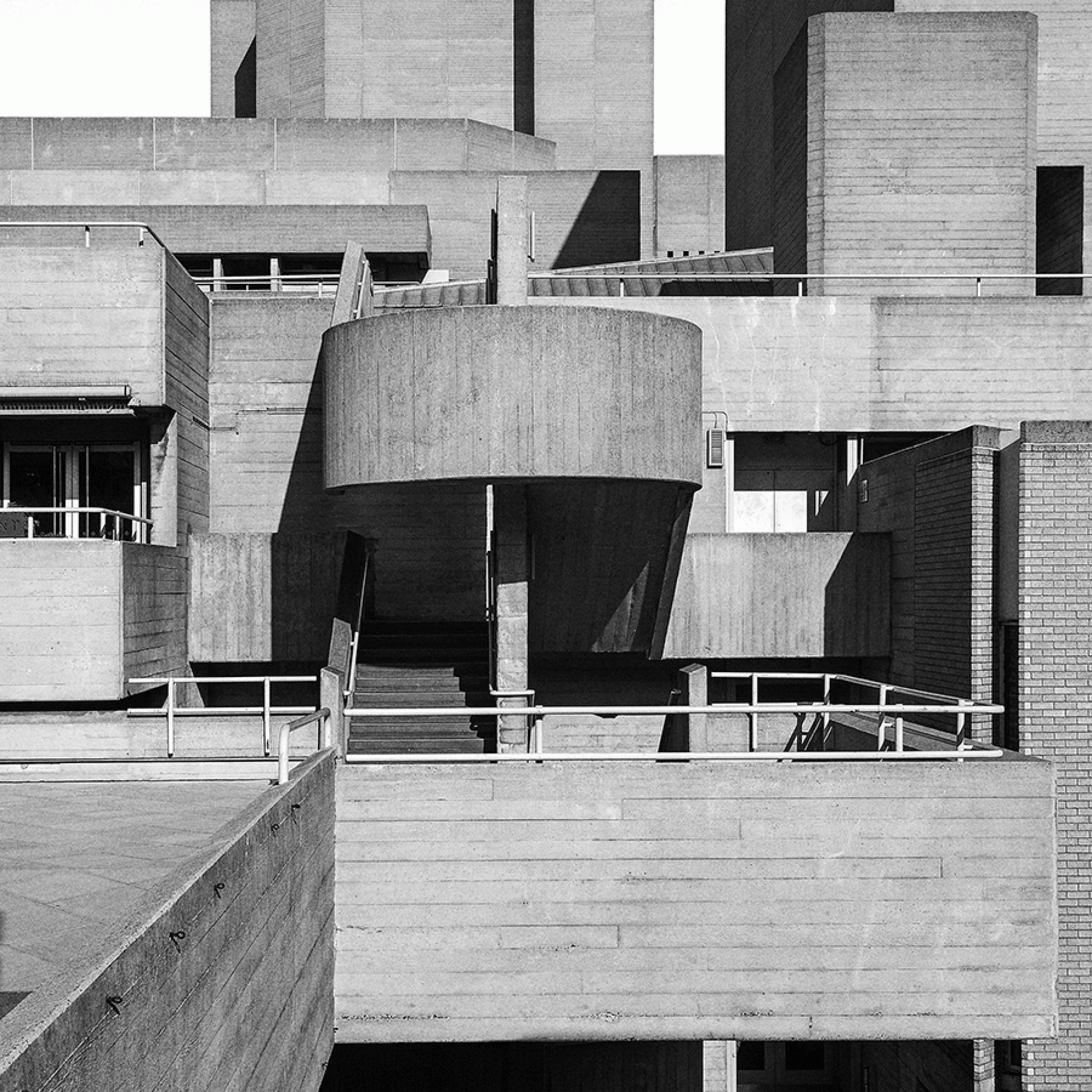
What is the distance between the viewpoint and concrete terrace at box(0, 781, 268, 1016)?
633cm

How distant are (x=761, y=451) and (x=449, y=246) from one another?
499 inches

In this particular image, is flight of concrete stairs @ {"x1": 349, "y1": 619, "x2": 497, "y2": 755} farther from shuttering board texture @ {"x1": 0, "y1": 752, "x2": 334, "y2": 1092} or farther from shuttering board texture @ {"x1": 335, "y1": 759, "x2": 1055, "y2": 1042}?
shuttering board texture @ {"x1": 0, "y1": 752, "x2": 334, "y2": 1092}

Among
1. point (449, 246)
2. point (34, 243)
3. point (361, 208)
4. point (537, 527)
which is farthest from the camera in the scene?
point (449, 246)

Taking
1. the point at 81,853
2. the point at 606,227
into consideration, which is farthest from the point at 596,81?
the point at 81,853

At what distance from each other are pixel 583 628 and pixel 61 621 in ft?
21.9

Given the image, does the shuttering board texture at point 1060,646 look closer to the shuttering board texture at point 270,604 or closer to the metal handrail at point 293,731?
the metal handrail at point 293,731

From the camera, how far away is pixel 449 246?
29.4m

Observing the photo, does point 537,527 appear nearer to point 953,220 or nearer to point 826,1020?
point 826,1020

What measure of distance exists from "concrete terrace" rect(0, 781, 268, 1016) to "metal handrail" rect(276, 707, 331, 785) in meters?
0.78

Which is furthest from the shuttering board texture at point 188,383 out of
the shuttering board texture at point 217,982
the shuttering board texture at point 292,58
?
the shuttering board texture at point 292,58

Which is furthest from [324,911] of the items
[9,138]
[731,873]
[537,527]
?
[9,138]

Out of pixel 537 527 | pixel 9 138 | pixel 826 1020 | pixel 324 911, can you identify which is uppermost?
pixel 9 138

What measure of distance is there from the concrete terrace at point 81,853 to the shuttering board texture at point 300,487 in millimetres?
6723

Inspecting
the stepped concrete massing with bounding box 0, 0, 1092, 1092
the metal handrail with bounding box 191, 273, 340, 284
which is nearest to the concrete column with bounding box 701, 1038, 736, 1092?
the stepped concrete massing with bounding box 0, 0, 1092, 1092
